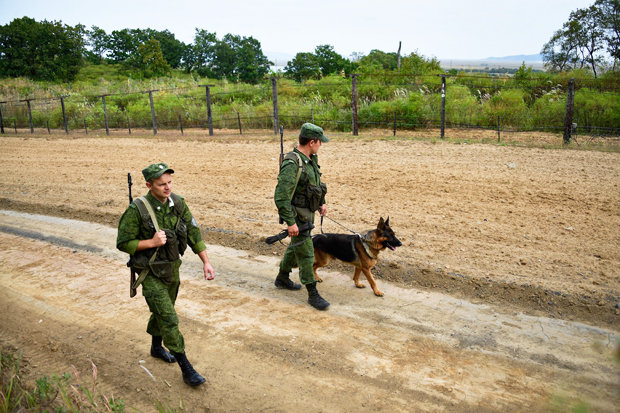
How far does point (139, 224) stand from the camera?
4066 millimetres

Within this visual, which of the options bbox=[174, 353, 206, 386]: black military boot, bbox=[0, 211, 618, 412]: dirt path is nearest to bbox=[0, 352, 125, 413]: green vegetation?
bbox=[0, 211, 618, 412]: dirt path

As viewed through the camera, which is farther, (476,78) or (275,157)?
(476,78)

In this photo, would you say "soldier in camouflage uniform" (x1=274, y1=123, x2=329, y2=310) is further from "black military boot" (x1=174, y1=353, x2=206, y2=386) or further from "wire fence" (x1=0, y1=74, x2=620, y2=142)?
"wire fence" (x1=0, y1=74, x2=620, y2=142)

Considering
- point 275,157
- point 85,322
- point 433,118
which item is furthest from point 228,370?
point 433,118

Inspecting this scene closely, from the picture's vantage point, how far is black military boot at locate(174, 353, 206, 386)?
4121 mm

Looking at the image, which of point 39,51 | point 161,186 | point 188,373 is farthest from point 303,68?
point 188,373

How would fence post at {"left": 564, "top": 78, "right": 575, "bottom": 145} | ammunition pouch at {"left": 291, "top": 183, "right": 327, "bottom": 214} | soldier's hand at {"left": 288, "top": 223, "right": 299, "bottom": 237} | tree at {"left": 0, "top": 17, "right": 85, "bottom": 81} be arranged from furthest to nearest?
tree at {"left": 0, "top": 17, "right": 85, "bottom": 81}
fence post at {"left": 564, "top": 78, "right": 575, "bottom": 145}
ammunition pouch at {"left": 291, "top": 183, "right": 327, "bottom": 214}
soldier's hand at {"left": 288, "top": 223, "right": 299, "bottom": 237}

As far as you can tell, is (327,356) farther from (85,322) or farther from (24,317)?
(24,317)

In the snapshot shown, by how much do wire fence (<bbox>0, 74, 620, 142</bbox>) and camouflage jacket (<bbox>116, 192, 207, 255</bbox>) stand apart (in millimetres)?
14458

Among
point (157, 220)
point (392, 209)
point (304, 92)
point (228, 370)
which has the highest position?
point (304, 92)

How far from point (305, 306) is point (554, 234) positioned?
470cm

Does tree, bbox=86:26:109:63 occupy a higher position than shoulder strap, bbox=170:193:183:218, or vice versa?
tree, bbox=86:26:109:63

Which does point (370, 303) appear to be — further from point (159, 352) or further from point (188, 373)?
point (159, 352)

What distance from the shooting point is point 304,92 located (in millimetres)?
27281
